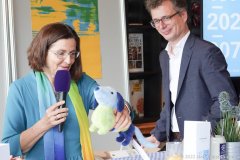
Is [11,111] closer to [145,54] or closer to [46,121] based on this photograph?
[46,121]

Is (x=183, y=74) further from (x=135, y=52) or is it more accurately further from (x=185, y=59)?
(x=135, y=52)

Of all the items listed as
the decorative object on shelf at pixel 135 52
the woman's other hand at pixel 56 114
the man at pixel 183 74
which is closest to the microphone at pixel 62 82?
the woman's other hand at pixel 56 114

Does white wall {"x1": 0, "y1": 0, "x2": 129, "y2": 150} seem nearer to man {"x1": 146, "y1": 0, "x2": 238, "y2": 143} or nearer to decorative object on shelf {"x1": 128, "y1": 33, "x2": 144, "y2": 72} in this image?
decorative object on shelf {"x1": 128, "y1": 33, "x2": 144, "y2": 72}

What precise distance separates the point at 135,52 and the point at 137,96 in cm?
37

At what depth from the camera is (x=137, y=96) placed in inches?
127

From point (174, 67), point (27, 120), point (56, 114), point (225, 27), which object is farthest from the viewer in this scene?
point (225, 27)

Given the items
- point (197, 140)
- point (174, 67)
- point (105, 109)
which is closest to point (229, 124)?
point (197, 140)

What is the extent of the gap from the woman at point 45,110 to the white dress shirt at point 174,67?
Result: 46 centimetres

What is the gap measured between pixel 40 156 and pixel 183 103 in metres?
0.69

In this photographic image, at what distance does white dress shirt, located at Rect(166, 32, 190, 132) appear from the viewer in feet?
5.98

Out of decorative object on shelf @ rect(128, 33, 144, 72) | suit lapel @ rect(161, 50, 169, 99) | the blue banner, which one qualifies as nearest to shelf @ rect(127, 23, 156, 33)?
decorative object on shelf @ rect(128, 33, 144, 72)

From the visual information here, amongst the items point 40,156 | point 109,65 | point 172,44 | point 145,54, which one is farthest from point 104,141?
point 40,156

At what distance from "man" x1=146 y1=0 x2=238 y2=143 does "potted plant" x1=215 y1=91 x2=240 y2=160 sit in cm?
18

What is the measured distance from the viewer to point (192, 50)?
178 centimetres
